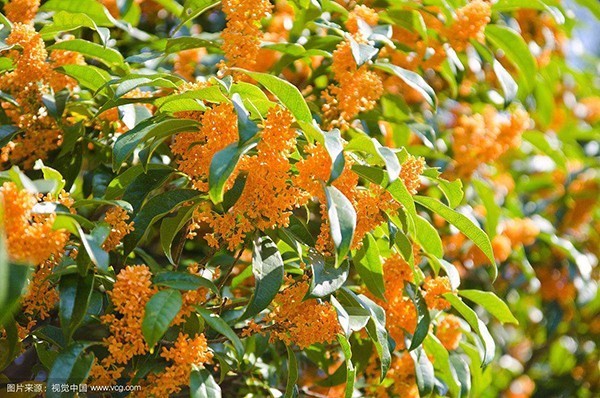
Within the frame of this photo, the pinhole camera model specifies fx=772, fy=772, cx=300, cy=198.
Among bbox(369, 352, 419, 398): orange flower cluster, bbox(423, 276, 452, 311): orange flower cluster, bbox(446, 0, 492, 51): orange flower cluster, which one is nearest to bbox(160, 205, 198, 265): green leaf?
bbox(423, 276, 452, 311): orange flower cluster

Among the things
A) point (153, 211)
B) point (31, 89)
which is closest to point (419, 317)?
point (153, 211)

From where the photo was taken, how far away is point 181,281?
1.38 m

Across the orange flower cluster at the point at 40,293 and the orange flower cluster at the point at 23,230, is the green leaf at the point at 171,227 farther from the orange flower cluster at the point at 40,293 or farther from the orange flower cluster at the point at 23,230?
the orange flower cluster at the point at 23,230

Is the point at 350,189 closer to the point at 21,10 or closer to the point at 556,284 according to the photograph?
the point at 21,10

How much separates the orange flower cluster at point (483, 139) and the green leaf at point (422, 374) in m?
0.82

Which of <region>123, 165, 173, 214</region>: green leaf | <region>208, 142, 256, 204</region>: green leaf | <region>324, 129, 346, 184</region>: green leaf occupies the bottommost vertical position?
<region>123, 165, 173, 214</region>: green leaf

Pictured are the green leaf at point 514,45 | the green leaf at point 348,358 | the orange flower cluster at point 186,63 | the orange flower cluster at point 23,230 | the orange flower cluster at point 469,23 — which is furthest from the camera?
the green leaf at point 514,45

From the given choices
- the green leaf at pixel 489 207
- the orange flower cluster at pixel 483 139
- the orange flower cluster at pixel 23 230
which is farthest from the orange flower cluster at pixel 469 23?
the orange flower cluster at pixel 23 230

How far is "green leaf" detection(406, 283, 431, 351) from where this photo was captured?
1643 mm

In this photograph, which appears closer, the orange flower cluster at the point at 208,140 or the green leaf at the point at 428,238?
the orange flower cluster at the point at 208,140

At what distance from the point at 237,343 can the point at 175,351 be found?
0.11m

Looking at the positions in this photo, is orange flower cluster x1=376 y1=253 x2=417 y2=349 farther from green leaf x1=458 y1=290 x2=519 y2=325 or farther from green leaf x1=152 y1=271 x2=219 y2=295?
green leaf x1=152 y1=271 x2=219 y2=295

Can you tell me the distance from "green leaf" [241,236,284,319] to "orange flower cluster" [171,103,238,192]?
0.17 m

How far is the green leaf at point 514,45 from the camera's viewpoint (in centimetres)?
227
